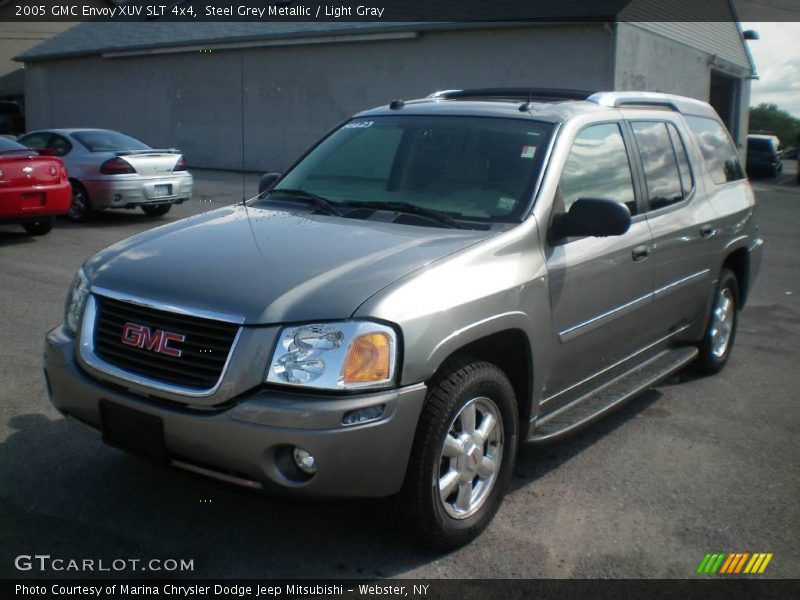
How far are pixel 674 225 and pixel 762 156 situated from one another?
99.9 ft

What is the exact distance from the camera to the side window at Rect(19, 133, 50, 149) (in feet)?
46.4

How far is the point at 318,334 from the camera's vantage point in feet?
A: 10.6

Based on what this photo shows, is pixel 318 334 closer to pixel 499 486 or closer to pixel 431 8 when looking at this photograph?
pixel 499 486

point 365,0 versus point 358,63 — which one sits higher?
point 365,0

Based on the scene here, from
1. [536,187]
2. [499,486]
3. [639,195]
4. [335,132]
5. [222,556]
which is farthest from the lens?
[335,132]

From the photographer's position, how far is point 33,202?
36.9 feet

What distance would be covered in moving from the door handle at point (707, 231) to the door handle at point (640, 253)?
0.93m

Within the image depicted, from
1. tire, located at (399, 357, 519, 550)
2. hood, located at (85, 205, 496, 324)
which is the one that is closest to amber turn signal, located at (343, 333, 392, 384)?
hood, located at (85, 205, 496, 324)

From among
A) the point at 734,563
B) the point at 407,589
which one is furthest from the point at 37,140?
the point at 734,563

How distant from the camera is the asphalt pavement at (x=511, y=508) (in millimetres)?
3611

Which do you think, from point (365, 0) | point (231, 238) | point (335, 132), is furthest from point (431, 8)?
point (231, 238)

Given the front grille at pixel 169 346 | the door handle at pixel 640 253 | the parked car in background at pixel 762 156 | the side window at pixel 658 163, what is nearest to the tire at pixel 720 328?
the side window at pixel 658 163

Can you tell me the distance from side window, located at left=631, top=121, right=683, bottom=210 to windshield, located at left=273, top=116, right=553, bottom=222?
96 centimetres

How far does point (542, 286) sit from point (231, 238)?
4.73ft
